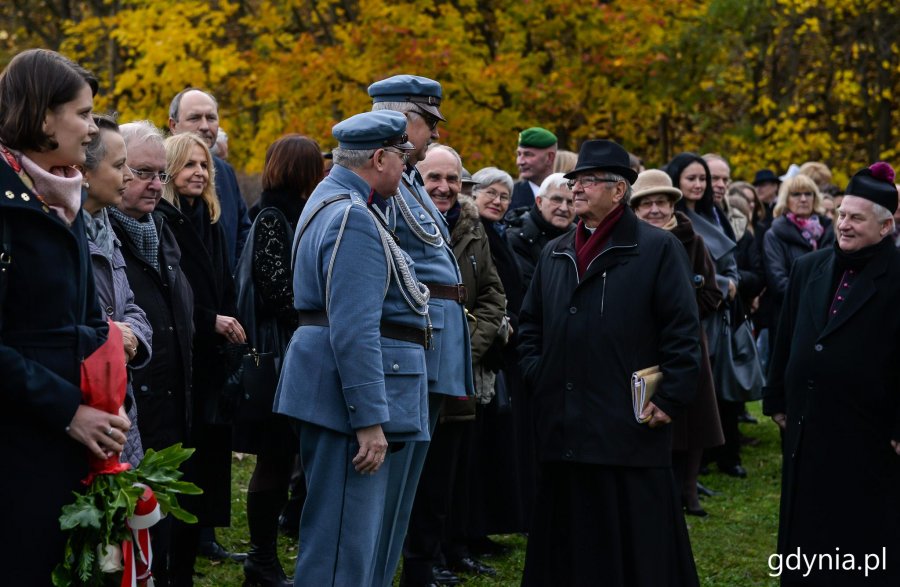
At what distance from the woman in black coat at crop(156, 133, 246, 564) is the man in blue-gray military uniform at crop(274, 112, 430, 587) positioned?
105 cm

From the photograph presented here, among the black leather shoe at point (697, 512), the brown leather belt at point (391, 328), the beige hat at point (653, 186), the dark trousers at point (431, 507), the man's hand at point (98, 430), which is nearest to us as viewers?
the man's hand at point (98, 430)

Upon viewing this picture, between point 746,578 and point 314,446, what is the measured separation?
3.30m

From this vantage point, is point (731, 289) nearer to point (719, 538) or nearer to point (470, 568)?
point (719, 538)

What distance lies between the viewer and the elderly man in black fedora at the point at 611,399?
17.8 feet

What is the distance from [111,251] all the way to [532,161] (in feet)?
15.4

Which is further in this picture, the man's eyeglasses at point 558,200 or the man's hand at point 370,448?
the man's eyeglasses at point 558,200

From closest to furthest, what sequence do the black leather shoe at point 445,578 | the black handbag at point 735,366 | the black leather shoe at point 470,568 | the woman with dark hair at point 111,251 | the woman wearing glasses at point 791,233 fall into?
the woman with dark hair at point 111,251
the black leather shoe at point 445,578
the black leather shoe at point 470,568
the black handbag at point 735,366
the woman wearing glasses at point 791,233

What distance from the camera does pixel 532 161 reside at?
348 inches

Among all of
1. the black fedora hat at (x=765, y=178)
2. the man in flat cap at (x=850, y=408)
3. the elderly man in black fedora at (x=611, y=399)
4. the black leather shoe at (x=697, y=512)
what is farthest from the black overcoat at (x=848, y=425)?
the black fedora hat at (x=765, y=178)

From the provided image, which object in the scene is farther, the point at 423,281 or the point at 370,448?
the point at 423,281

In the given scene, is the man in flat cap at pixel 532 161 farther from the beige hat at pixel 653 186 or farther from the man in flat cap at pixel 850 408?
the man in flat cap at pixel 850 408

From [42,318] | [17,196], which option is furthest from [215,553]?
[17,196]

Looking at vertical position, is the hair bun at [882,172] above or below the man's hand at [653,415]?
above

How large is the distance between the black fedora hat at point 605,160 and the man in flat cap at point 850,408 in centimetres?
123
